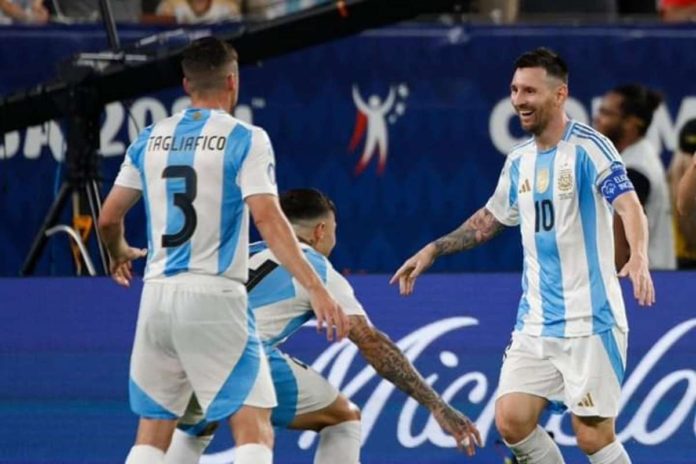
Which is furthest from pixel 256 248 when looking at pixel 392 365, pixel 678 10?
pixel 678 10

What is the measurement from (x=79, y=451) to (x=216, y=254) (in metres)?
2.52

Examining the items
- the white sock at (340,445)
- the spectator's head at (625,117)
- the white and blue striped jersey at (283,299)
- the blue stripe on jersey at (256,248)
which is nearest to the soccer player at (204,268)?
the white and blue striped jersey at (283,299)

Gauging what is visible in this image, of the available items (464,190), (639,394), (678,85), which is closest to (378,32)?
(464,190)

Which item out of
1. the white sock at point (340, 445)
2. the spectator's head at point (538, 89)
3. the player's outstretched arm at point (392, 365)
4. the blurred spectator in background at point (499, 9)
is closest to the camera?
the spectator's head at point (538, 89)

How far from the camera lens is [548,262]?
8.05 metres

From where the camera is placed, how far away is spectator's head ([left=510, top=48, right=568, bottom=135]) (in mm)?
8062

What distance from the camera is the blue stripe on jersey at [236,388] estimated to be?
719cm

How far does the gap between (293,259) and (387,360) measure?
4.51 feet

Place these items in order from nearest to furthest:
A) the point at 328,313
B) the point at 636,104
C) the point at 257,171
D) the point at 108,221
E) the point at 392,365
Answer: the point at 328,313 → the point at 257,171 → the point at 108,221 → the point at 392,365 → the point at 636,104

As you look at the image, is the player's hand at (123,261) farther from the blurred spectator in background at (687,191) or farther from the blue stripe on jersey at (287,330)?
the blurred spectator in background at (687,191)

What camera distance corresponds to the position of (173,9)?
478 inches

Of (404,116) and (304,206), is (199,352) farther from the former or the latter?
(404,116)

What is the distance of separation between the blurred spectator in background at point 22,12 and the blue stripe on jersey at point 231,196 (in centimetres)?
480

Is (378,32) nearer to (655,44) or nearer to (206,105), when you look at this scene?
(655,44)
